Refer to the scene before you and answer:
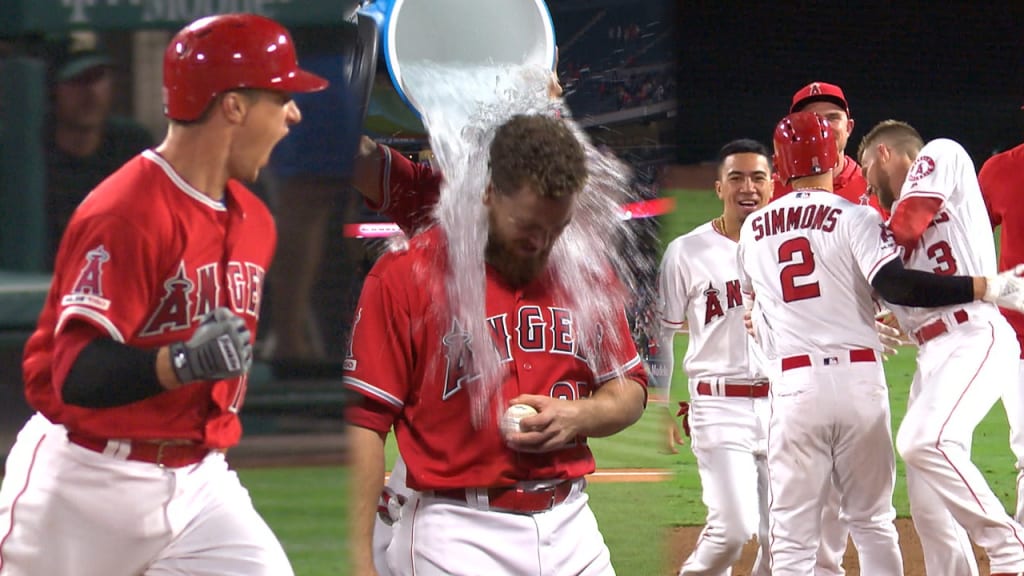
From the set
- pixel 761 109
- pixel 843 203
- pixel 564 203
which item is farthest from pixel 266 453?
pixel 761 109

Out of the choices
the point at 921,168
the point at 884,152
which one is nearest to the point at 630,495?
A: the point at 884,152

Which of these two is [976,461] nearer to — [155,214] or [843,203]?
[843,203]

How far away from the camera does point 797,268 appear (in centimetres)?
350

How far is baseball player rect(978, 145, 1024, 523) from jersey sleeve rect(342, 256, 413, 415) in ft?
9.21

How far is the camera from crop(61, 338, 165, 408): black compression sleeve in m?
1.88

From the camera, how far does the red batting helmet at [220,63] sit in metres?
2.02

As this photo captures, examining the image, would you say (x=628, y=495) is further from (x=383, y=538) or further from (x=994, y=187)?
(x=383, y=538)

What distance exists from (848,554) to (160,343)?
357 cm

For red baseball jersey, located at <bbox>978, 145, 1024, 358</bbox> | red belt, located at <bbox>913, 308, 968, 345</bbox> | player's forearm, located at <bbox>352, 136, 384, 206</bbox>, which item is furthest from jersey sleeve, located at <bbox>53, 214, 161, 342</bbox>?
red baseball jersey, located at <bbox>978, 145, 1024, 358</bbox>

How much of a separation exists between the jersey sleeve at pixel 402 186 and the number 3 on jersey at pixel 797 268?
4.78 ft

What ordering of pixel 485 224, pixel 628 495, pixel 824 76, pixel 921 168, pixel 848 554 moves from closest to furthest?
pixel 485 224 < pixel 921 168 < pixel 848 554 < pixel 628 495 < pixel 824 76

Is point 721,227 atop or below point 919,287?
atop

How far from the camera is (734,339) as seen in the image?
4.17 metres

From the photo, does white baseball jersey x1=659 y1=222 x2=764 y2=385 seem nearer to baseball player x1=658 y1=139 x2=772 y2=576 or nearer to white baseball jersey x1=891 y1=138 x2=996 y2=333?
baseball player x1=658 y1=139 x2=772 y2=576
